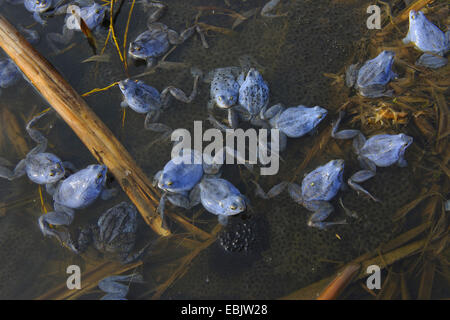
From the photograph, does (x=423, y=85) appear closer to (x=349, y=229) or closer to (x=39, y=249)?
(x=349, y=229)

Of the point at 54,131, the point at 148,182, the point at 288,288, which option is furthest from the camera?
the point at 54,131

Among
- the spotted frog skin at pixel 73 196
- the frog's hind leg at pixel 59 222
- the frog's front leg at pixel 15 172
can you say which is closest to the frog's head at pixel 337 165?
the spotted frog skin at pixel 73 196

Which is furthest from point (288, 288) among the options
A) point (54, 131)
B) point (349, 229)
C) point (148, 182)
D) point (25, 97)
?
point (25, 97)

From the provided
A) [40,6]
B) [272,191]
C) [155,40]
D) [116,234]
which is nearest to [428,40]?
[272,191]

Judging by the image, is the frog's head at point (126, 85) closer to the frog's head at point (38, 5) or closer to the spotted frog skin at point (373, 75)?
the frog's head at point (38, 5)

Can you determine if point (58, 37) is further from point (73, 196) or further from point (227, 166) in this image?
point (227, 166)

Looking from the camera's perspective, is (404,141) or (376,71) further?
(376,71)
